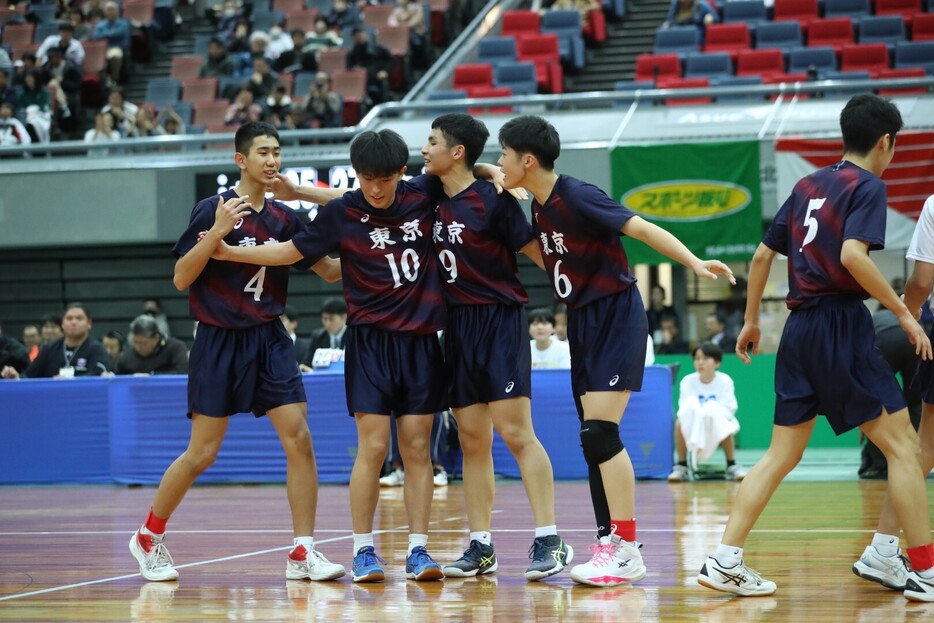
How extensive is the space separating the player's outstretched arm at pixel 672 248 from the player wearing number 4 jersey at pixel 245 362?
1.54m

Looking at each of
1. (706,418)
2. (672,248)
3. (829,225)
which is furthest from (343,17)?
(829,225)

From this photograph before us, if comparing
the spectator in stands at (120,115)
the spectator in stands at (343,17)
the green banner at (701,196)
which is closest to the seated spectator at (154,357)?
the green banner at (701,196)

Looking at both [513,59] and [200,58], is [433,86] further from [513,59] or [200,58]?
[200,58]

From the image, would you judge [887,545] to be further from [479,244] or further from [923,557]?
[479,244]

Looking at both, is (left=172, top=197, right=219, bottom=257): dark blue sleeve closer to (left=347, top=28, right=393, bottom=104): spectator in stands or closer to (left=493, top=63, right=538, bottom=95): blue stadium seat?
(left=493, top=63, right=538, bottom=95): blue stadium seat

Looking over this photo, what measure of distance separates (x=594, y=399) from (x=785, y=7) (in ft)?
47.7

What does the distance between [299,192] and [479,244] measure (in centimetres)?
98

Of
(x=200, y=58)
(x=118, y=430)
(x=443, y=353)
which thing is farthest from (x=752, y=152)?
(x=200, y=58)

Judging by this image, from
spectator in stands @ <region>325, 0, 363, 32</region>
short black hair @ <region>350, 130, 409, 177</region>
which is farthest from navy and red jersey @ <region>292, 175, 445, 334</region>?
spectator in stands @ <region>325, 0, 363, 32</region>

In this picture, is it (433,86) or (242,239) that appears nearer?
(242,239)

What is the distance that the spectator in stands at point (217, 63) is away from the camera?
2023 centimetres

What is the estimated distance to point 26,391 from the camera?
1238cm

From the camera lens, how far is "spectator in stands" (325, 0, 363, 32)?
2055cm

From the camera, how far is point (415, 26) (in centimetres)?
1991
